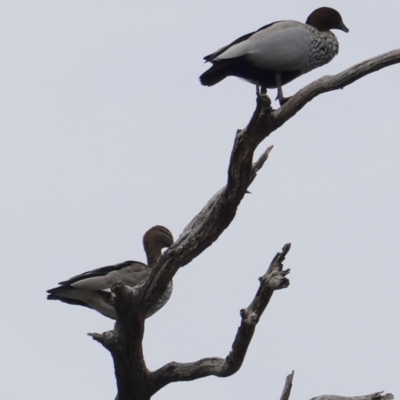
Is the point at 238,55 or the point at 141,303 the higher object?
the point at 238,55

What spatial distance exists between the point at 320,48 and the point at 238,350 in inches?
144

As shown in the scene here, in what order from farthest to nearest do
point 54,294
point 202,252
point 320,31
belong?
point 320,31 < point 54,294 < point 202,252

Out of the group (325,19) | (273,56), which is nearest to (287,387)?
(273,56)

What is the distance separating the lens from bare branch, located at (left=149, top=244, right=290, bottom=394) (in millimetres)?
8109

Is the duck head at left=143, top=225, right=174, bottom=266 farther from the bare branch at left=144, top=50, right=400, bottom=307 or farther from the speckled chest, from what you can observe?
the bare branch at left=144, top=50, right=400, bottom=307

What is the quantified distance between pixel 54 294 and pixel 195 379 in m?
1.80

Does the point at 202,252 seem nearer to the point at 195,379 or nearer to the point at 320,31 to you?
the point at 195,379

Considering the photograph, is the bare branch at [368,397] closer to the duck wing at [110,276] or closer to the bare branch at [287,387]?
the bare branch at [287,387]

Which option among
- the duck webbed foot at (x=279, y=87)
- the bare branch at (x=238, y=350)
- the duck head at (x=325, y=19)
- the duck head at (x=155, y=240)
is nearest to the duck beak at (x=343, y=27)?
the duck head at (x=325, y=19)

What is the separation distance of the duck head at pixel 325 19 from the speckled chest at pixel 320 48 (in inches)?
10.0

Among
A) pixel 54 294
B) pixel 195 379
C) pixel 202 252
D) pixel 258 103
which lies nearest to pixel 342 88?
pixel 258 103

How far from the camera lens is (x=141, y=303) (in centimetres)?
859

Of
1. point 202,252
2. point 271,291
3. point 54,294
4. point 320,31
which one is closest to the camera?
point 271,291

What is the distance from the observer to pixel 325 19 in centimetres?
1177
